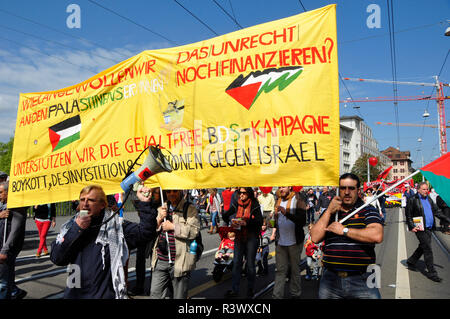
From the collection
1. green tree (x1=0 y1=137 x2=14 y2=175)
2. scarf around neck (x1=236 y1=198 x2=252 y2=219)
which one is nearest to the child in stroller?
scarf around neck (x1=236 y1=198 x2=252 y2=219)

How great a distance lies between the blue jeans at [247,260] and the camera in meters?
5.59

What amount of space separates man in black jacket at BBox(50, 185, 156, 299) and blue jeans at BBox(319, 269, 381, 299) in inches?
72.6

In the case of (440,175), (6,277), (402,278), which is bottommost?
(402,278)

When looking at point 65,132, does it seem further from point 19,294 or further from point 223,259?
point 223,259

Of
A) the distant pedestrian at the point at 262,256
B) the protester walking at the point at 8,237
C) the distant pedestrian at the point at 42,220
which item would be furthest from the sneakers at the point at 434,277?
the distant pedestrian at the point at 42,220

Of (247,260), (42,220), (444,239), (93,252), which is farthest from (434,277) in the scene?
(42,220)

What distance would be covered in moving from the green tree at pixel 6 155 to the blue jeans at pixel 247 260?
65574 mm

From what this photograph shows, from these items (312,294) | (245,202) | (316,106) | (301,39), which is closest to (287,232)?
(245,202)

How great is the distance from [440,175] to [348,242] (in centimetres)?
101

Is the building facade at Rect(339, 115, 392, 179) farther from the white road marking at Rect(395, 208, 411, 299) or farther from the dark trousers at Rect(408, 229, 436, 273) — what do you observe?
the dark trousers at Rect(408, 229, 436, 273)

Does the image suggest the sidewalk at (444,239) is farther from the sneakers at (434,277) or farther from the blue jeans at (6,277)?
the blue jeans at (6,277)

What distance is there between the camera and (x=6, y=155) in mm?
65688

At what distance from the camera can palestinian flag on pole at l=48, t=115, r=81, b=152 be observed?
4.55 m
